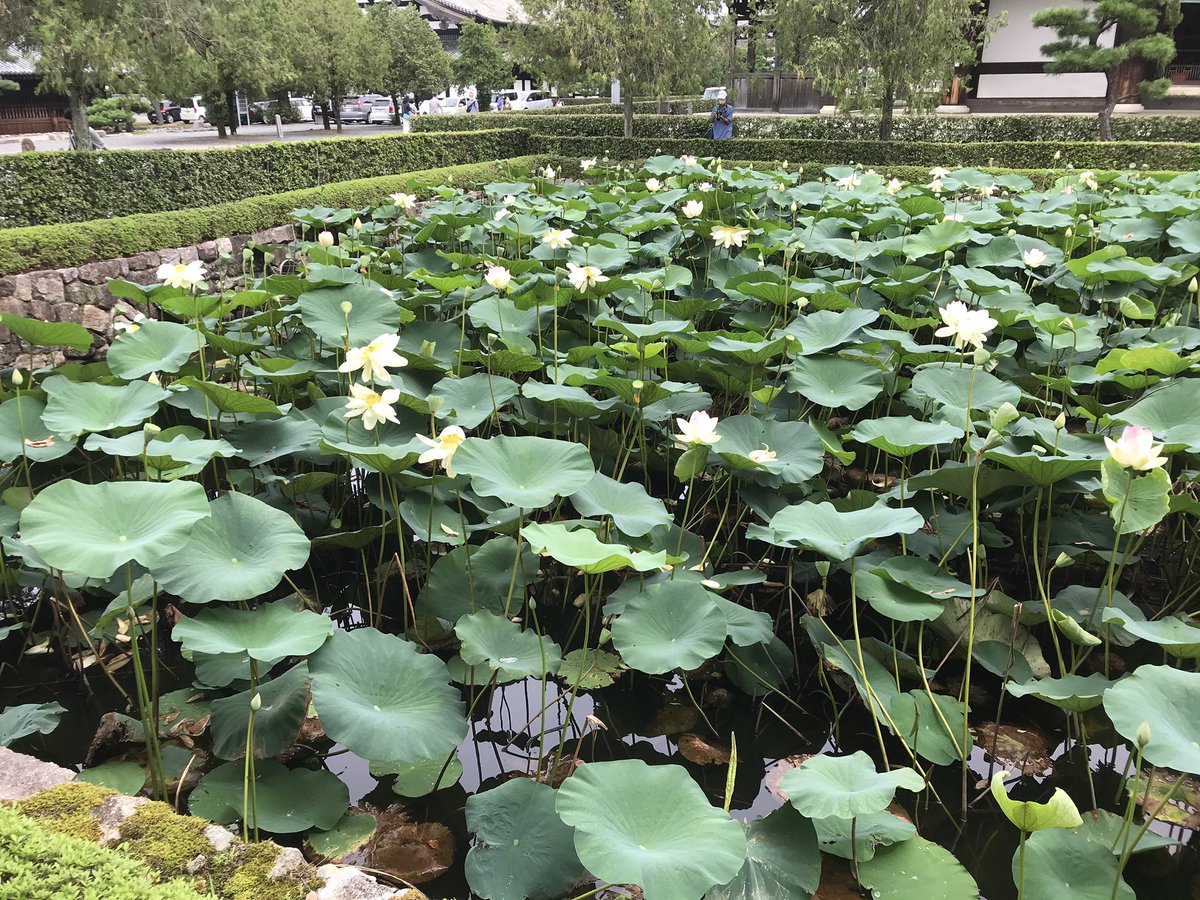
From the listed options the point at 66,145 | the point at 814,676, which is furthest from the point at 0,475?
the point at 66,145

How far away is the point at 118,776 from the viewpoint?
1.77 meters

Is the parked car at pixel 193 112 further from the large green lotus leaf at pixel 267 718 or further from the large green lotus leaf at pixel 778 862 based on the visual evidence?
the large green lotus leaf at pixel 778 862

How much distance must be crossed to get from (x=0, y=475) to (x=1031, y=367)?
323cm

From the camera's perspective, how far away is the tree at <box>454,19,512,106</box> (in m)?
24.8

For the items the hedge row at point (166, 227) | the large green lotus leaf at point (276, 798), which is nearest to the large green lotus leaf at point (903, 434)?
the large green lotus leaf at point (276, 798)

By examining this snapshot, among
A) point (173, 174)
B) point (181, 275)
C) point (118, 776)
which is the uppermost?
point (173, 174)

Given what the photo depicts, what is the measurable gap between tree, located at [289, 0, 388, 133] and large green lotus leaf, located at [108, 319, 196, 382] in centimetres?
1832

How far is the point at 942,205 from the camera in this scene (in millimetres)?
4289

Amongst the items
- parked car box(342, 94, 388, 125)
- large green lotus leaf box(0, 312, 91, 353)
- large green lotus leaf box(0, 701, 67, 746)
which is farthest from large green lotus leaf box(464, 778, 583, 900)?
parked car box(342, 94, 388, 125)

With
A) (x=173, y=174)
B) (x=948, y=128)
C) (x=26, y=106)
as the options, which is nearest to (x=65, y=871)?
(x=173, y=174)

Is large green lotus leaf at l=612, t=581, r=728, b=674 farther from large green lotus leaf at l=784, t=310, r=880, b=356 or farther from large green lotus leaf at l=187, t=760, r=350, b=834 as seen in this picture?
large green lotus leaf at l=784, t=310, r=880, b=356

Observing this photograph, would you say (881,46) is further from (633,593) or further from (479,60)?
(479,60)

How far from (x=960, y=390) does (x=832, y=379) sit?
1.12 ft

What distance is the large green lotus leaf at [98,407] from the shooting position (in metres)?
2.05
